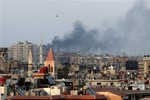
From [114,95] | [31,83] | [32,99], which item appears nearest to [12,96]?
[32,99]

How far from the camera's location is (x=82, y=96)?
42781 millimetres

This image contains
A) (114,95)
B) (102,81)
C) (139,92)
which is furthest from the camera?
(102,81)

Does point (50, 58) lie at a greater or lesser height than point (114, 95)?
greater

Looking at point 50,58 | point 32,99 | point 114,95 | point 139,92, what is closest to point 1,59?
point 50,58

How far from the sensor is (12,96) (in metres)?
41.0

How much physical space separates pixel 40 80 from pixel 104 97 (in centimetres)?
1199

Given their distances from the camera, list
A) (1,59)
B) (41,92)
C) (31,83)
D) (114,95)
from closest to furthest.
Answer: (41,92) < (114,95) < (31,83) < (1,59)

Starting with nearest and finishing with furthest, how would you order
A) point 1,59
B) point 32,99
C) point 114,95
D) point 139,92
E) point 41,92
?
1. point 32,99
2. point 41,92
3. point 114,95
4. point 139,92
5. point 1,59

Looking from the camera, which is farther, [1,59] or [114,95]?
[1,59]

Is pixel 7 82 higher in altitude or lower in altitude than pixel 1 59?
lower

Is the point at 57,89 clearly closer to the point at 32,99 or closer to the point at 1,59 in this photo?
the point at 32,99

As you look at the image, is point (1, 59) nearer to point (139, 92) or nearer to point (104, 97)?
point (139, 92)

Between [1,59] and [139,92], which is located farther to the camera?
[1,59]

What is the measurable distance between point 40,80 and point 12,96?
15.3 meters
